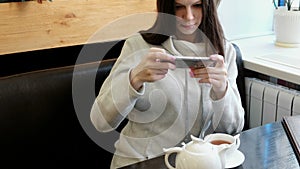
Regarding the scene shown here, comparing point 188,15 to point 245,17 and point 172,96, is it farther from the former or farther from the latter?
point 245,17

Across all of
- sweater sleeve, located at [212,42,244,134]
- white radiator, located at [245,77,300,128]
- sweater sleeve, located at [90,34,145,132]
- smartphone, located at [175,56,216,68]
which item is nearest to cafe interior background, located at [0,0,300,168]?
white radiator, located at [245,77,300,128]

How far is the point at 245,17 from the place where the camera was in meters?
2.20

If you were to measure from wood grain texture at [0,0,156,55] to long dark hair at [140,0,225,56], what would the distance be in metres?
0.39

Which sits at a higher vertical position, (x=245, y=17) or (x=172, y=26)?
(x=172, y=26)

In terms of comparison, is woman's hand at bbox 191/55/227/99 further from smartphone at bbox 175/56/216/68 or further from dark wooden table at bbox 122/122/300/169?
dark wooden table at bbox 122/122/300/169

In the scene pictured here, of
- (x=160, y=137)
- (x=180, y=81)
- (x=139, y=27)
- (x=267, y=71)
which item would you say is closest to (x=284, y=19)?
(x=267, y=71)

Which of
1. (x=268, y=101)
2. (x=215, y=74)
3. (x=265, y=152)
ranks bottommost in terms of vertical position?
(x=268, y=101)

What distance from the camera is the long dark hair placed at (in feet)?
4.22

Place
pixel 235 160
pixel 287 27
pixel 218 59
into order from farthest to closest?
pixel 287 27, pixel 218 59, pixel 235 160

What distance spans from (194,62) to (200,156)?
12.5 inches

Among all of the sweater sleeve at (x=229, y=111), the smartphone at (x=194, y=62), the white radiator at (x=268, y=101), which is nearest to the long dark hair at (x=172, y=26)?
the sweater sleeve at (x=229, y=111)

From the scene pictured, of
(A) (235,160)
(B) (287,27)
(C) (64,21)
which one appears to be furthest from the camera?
(B) (287,27)

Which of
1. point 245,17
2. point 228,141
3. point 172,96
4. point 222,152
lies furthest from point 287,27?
point 222,152

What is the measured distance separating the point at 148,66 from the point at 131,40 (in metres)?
0.28
